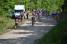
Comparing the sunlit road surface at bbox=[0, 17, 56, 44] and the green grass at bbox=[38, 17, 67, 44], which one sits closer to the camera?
the green grass at bbox=[38, 17, 67, 44]

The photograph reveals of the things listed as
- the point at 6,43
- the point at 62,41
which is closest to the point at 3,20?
the point at 6,43

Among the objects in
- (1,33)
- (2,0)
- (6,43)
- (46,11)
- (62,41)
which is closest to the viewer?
(62,41)

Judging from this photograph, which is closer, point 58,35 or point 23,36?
point 58,35

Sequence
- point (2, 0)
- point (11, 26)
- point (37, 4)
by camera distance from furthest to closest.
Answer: point (37, 4) → point (2, 0) → point (11, 26)

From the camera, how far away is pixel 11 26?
3675 cm

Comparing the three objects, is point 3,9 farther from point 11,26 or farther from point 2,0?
point 11,26

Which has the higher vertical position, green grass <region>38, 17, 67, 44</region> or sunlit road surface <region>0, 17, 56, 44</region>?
green grass <region>38, 17, 67, 44</region>

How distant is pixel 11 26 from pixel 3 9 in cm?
352

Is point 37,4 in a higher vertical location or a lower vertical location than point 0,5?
lower

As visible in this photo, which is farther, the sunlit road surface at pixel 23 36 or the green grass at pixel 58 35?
the sunlit road surface at pixel 23 36

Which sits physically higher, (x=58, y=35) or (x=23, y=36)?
(x=58, y=35)

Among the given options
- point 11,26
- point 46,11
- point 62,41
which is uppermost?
point 62,41

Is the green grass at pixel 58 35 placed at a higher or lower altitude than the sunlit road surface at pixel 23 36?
higher

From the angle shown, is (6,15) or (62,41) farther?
(6,15)
